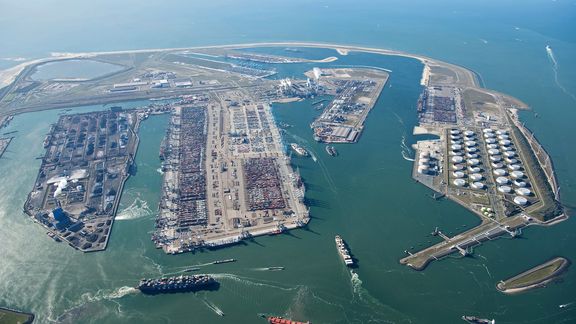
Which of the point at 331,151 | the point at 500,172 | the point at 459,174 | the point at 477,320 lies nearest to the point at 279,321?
the point at 477,320

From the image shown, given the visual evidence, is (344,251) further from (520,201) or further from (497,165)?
(497,165)

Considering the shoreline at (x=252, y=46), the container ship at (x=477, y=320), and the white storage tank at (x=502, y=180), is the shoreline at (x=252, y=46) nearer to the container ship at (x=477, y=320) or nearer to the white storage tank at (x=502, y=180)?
the white storage tank at (x=502, y=180)

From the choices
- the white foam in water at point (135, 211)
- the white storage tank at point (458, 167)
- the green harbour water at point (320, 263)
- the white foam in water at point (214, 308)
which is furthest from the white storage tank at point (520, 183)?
the white foam in water at point (135, 211)

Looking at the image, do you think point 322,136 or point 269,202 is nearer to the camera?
point 269,202

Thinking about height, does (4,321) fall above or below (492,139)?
below

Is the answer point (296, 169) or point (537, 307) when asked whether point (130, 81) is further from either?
point (537, 307)

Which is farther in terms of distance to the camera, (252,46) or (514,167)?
(252,46)

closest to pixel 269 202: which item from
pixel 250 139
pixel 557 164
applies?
pixel 250 139
